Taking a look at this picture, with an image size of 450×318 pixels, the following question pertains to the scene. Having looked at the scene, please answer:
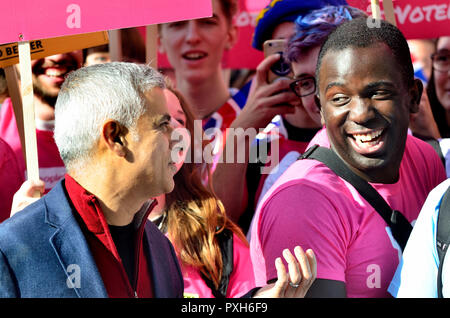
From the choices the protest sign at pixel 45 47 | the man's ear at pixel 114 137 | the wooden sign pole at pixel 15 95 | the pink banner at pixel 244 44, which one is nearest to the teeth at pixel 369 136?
the man's ear at pixel 114 137

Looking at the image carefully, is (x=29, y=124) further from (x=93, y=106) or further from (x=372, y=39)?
(x=372, y=39)

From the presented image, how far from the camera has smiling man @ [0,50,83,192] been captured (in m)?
3.25

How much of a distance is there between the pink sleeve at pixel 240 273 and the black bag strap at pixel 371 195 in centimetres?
53

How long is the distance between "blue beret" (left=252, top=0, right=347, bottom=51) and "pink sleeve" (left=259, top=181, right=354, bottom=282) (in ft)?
3.63

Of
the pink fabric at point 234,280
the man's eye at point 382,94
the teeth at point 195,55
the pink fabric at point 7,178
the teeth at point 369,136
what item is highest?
the teeth at point 195,55

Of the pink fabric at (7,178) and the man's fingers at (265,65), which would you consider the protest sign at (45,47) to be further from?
the man's fingers at (265,65)

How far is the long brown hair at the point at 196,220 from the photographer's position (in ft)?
8.38

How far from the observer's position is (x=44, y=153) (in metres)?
3.28

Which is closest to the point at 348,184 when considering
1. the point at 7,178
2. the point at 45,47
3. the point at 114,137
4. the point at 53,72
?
the point at 114,137

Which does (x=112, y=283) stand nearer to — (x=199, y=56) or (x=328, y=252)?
(x=328, y=252)

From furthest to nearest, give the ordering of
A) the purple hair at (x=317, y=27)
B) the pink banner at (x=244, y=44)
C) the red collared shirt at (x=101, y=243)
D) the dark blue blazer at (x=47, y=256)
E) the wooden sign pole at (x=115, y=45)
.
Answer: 1. the pink banner at (x=244, y=44)
2. the wooden sign pole at (x=115, y=45)
3. the purple hair at (x=317, y=27)
4. the red collared shirt at (x=101, y=243)
5. the dark blue blazer at (x=47, y=256)

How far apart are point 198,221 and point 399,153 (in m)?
0.88

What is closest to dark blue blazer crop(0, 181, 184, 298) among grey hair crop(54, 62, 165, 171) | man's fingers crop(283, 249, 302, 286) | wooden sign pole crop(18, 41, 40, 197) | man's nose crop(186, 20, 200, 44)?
grey hair crop(54, 62, 165, 171)
